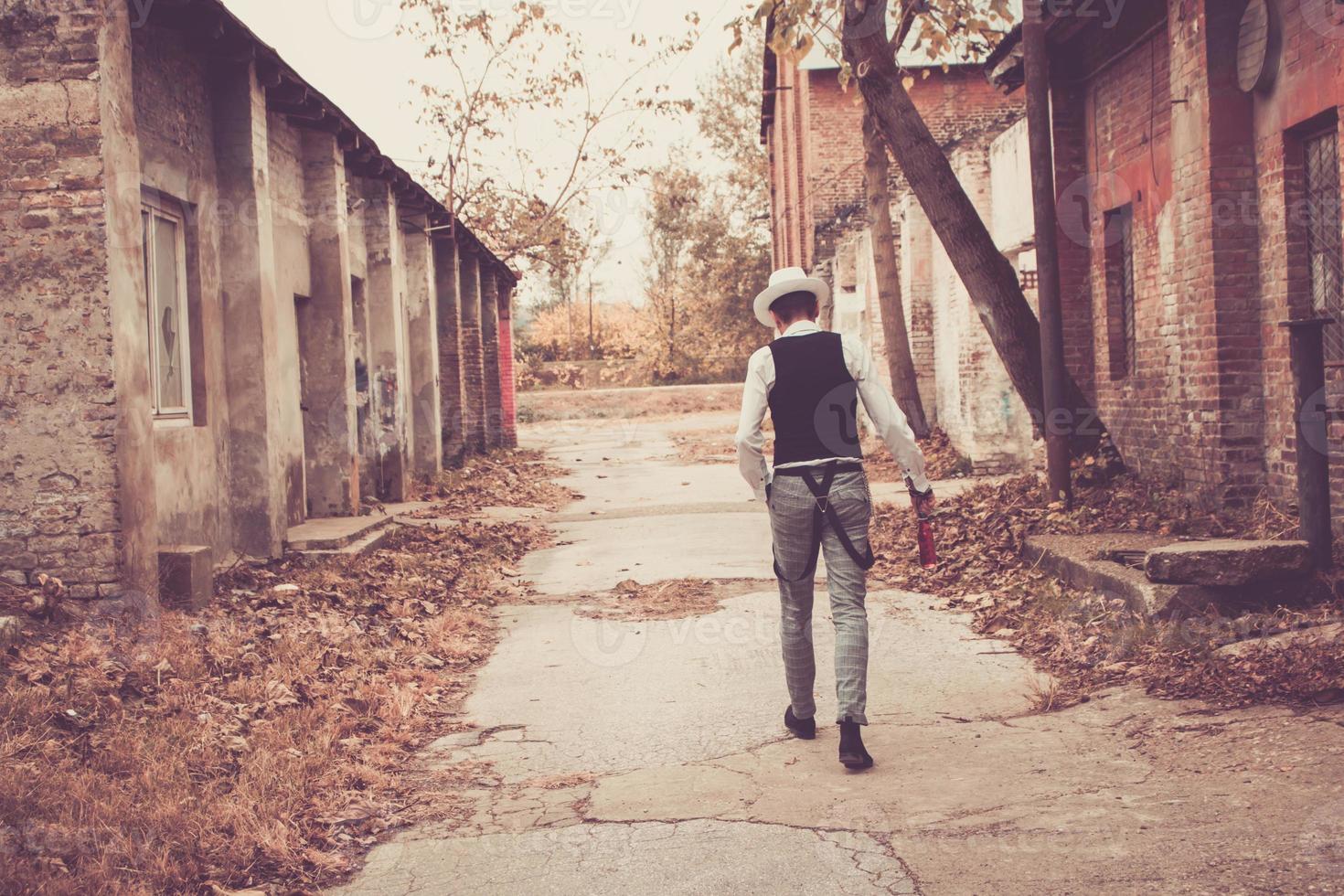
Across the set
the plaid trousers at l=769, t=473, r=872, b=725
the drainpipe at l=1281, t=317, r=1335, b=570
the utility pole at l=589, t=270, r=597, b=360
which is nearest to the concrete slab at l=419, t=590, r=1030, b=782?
the plaid trousers at l=769, t=473, r=872, b=725

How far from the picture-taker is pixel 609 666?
7.29 m

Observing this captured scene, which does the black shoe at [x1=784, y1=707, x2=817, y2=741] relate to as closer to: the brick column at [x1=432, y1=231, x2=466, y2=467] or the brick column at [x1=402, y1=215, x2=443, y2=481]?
the brick column at [x1=402, y1=215, x2=443, y2=481]

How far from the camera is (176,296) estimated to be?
9734 mm

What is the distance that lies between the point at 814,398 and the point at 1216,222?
16.1ft

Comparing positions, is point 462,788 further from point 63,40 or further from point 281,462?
point 281,462

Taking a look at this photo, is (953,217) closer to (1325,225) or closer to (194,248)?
(1325,225)

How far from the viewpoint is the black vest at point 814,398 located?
17.8ft

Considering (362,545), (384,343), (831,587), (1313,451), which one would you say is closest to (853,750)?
(831,587)

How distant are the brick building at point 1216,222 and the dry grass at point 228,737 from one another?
550 cm

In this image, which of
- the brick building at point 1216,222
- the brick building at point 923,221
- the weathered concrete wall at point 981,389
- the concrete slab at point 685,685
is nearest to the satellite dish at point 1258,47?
the brick building at point 1216,222

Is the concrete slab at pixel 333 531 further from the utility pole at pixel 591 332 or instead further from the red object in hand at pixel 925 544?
the utility pole at pixel 591 332

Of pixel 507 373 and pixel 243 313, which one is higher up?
pixel 507 373

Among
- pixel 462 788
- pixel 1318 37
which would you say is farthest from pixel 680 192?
pixel 462 788

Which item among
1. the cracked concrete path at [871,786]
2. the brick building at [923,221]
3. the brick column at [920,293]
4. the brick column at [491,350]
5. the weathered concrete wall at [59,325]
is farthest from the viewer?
the brick column at [491,350]
